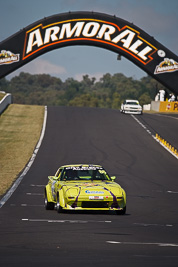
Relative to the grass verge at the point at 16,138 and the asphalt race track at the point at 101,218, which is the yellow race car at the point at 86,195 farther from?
the grass verge at the point at 16,138

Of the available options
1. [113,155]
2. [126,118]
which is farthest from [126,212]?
[126,118]

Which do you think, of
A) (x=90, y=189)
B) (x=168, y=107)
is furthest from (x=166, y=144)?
(x=168, y=107)

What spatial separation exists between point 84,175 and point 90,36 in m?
19.2

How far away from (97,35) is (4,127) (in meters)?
19.3

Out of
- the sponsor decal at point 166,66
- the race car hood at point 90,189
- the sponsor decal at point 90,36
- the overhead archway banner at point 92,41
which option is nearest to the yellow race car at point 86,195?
the race car hood at point 90,189

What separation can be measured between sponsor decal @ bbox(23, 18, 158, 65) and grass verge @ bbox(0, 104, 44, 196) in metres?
6.14

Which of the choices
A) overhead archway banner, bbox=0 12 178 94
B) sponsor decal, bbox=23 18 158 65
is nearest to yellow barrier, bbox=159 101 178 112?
overhead archway banner, bbox=0 12 178 94

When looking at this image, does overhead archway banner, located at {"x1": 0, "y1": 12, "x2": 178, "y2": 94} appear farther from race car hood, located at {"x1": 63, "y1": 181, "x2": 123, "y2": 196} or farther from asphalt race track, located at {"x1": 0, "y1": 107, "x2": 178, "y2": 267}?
race car hood, located at {"x1": 63, "y1": 181, "x2": 123, "y2": 196}

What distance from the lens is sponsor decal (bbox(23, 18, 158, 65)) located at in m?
35.1

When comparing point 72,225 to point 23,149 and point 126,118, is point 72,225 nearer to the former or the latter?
point 23,149

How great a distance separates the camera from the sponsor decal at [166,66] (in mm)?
34469

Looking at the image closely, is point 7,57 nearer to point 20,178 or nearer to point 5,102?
point 20,178

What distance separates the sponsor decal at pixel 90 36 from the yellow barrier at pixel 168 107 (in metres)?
45.4

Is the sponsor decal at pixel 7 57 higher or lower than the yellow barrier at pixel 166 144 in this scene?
higher
